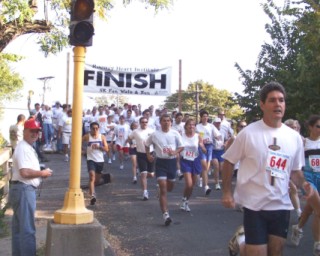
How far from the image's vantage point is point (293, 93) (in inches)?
544

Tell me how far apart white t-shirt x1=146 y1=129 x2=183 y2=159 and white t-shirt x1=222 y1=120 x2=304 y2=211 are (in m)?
5.19

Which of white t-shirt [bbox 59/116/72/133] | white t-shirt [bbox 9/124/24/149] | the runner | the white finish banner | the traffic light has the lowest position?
the runner

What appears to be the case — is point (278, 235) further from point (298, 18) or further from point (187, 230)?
point (298, 18)

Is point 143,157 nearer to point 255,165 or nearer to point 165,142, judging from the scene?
point 165,142

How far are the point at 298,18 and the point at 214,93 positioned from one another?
61704 millimetres

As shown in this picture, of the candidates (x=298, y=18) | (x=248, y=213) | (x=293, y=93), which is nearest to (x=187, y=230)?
(x=248, y=213)

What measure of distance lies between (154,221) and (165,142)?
1576mm

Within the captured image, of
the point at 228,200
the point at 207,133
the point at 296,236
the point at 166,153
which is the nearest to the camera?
the point at 228,200

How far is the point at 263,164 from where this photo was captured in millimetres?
4555

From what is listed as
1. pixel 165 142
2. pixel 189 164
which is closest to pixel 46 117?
pixel 189 164

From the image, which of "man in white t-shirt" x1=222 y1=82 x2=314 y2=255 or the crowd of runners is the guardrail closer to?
the crowd of runners

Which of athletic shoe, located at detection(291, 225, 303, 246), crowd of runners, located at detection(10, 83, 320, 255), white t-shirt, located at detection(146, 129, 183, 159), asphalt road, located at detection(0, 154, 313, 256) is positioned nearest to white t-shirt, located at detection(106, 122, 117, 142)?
crowd of runners, located at detection(10, 83, 320, 255)

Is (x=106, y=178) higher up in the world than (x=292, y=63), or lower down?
lower down

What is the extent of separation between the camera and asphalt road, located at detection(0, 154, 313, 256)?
24.7 feet
